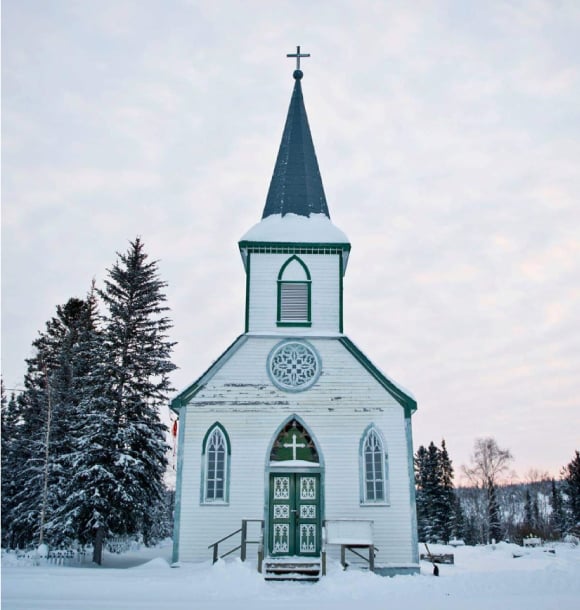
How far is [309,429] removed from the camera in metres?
17.2

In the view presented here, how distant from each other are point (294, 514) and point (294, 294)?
21.5 feet

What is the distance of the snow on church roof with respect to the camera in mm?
19391

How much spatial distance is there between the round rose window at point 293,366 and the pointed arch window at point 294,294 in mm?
928

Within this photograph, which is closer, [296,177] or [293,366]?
[293,366]

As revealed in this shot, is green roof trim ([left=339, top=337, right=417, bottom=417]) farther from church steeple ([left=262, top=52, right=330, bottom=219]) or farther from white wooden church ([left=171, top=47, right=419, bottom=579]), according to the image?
church steeple ([left=262, top=52, right=330, bottom=219])

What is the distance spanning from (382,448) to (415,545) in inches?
104

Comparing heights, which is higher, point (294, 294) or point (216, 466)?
point (294, 294)

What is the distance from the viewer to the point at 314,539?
16578 mm

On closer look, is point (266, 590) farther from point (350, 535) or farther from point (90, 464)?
point (90, 464)

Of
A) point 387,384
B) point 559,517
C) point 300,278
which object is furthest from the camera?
point 559,517

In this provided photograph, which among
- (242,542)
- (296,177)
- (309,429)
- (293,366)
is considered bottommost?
(242,542)

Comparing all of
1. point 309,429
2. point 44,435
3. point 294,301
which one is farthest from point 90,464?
point 294,301

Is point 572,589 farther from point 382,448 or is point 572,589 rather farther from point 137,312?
point 137,312

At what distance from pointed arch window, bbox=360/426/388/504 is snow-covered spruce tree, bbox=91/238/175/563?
780 centimetres
